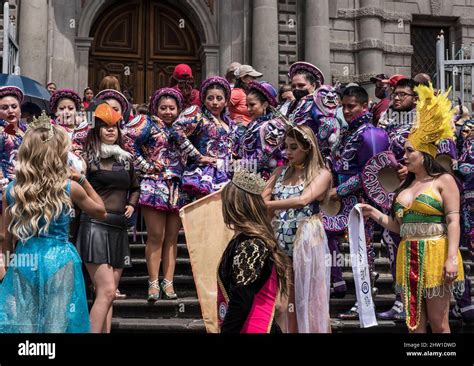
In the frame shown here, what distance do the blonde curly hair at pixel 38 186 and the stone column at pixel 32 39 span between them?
899cm

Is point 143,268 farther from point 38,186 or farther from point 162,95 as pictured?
point 38,186

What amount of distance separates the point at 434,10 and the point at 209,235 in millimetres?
12304

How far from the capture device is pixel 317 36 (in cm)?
1493

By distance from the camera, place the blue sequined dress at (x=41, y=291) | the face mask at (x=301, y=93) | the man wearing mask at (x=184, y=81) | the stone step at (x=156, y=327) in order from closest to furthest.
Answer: the blue sequined dress at (x=41, y=291) < the stone step at (x=156, y=327) < the face mask at (x=301, y=93) < the man wearing mask at (x=184, y=81)

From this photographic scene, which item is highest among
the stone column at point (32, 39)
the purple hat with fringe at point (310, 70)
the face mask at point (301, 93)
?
the stone column at point (32, 39)

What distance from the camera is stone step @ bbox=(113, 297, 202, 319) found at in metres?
7.13

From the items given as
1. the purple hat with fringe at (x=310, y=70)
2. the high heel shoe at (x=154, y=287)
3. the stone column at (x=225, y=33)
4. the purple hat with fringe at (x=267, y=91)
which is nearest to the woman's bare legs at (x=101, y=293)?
the high heel shoe at (x=154, y=287)

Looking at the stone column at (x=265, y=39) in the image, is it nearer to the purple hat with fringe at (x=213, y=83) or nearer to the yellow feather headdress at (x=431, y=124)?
the purple hat with fringe at (x=213, y=83)

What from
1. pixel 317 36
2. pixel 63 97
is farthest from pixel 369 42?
pixel 63 97

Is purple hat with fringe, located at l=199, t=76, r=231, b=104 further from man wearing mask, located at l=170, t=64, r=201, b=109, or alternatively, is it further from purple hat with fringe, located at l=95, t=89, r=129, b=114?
purple hat with fringe, located at l=95, t=89, r=129, b=114

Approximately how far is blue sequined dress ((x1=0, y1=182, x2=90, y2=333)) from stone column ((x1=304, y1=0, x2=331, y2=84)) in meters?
10.8

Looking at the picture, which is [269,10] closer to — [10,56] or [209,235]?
[10,56]

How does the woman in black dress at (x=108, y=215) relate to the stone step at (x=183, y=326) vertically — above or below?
above

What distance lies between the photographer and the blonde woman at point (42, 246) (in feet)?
15.2
